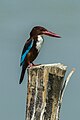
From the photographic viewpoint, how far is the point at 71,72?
6.64 meters

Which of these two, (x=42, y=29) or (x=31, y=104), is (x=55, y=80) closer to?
(x=31, y=104)

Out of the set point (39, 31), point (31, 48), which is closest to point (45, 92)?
point (39, 31)

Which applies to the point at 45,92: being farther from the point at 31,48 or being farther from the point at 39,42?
the point at 31,48

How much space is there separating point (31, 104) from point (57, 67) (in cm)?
67

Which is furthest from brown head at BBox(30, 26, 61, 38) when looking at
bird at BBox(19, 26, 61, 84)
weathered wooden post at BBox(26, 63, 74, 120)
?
weathered wooden post at BBox(26, 63, 74, 120)

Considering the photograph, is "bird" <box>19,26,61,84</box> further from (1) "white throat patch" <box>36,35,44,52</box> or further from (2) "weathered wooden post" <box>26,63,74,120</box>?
(2) "weathered wooden post" <box>26,63,74,120</box>

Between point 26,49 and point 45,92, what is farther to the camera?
point 26,49

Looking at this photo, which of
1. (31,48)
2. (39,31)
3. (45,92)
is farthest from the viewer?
(31,48)

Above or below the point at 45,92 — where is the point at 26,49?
above

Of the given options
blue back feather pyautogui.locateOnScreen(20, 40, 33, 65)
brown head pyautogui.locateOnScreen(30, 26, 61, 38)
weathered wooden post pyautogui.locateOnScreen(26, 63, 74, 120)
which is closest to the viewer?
weathered wooden post pyautogui.locateOnScreen(26, 63, 74, 120)

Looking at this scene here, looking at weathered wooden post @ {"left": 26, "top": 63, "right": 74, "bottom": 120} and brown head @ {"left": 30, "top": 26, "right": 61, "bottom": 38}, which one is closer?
weathered wooden post @ {"left": 26, "top": 63, "right": 74, "bottom": 120}

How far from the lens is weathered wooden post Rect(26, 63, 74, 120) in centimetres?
587

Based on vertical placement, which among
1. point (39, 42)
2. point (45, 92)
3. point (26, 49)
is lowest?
point (45, 92)

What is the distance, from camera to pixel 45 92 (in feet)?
19.3
